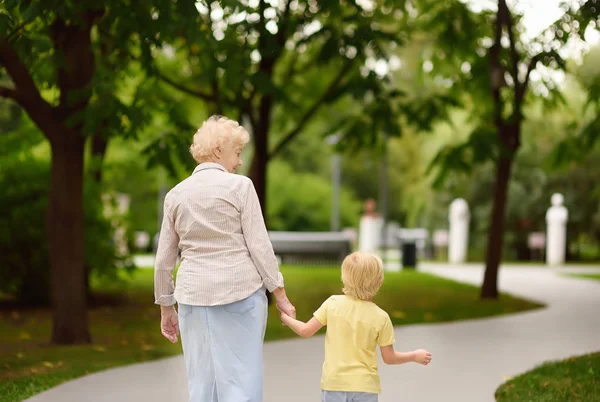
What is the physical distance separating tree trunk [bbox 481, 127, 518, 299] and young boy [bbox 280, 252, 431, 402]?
12.9m

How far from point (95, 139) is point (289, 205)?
3787 cm

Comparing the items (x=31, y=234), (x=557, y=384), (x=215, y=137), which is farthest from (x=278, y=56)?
(x=215, y=137)

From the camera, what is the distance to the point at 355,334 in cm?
461

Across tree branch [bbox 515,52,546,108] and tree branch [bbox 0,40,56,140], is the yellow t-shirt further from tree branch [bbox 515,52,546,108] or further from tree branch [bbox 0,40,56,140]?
tree branch [bbox 515,52,546,108]

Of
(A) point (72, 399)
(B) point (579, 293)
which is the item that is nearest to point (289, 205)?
(B) point (579, 293)

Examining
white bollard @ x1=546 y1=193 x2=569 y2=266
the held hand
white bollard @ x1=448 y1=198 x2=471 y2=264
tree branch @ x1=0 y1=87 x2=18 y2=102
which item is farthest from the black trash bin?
the held hand

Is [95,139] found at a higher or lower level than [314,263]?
higher

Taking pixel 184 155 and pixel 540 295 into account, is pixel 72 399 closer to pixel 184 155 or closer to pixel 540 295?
pixel 184 155

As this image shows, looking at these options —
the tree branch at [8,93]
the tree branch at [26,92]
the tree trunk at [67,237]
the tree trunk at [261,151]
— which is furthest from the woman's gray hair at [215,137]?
the tree trunk at [261,151]

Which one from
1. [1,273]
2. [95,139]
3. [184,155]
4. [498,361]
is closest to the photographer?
[498,361]

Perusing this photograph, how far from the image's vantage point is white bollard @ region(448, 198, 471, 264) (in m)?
37.2

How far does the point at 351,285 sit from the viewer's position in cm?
461

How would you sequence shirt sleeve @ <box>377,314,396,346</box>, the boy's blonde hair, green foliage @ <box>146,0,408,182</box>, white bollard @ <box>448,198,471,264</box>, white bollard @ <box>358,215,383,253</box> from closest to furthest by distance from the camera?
the boy's blonde hair, shirt sleeve @ <box>377,314,396,346</box>, green foliage @ <box>146,0,408,182</box>, white bollard @ <box>448,198,471,264</box>, white bollard @ <box>358,215,383,253</box>

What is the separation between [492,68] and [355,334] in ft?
41.6
